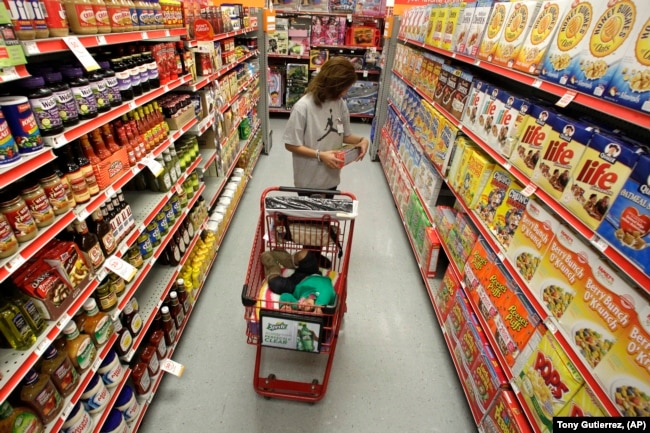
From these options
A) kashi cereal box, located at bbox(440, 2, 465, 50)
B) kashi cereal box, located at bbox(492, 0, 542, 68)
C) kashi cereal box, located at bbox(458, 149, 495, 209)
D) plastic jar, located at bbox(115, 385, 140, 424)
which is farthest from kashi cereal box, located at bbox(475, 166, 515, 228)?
plastic jar, located at bbox(115, 385, 140, 424)

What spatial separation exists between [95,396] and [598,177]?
2203mm

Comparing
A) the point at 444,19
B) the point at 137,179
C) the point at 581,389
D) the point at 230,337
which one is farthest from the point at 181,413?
the point at 444,19

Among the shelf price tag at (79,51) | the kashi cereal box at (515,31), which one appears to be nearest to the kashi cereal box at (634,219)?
the kashi cereal box at (515,31)

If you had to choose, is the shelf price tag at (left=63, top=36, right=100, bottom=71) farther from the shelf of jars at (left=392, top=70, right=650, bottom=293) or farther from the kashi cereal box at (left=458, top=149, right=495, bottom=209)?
the kashi cereal box at (left=458, top=149, right=495, bottom=209)

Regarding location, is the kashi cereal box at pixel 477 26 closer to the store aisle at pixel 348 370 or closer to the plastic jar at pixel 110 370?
the store aisle at pixel 348 370

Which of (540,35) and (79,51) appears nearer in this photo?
(79,51)

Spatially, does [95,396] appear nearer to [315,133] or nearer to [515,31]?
[315,133]

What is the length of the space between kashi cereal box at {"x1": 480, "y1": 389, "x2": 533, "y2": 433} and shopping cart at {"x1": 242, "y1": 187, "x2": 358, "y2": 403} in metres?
0.83

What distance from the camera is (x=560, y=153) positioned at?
1.42 meters

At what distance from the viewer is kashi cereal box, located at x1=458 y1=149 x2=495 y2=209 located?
2.03m

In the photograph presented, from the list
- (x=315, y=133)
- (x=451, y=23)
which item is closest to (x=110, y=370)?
(x=315, y=133)

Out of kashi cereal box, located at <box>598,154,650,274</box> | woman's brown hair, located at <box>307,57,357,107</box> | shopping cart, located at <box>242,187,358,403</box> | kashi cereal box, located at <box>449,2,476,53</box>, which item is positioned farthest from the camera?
kashi cereal box, located at <box>449,2,476,53</box>

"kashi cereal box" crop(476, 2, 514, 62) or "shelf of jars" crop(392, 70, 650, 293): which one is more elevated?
"kashi cereal box" crop(476, 2, 514, 62)

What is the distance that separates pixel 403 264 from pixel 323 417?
5.42 feet
